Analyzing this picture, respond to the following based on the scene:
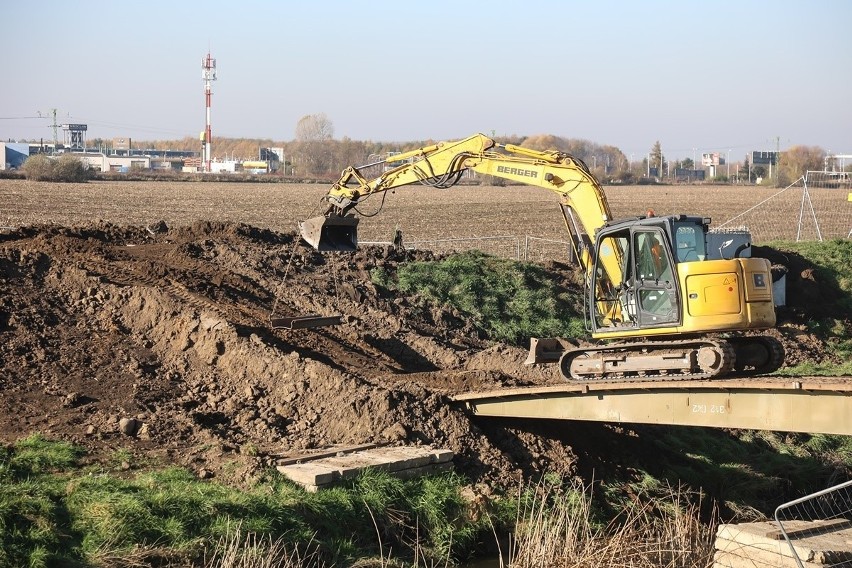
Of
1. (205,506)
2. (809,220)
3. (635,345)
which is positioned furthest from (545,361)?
(809,220)

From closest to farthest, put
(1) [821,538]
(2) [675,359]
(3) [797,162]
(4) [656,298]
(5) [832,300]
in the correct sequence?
(1) [821,538] → (2) [675,359] → (4) [656,298] → (5) [832,300] → (3) [797,162]

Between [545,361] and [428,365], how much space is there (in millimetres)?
3847

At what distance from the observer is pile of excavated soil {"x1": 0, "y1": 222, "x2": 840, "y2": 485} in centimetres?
1402

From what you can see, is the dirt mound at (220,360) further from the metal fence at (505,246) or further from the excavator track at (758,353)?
the metal fence at (505,246)

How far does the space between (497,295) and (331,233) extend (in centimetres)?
678

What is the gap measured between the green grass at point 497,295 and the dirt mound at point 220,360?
76cm

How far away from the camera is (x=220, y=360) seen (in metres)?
16.4

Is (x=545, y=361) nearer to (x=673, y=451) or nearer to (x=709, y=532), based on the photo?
(x=673, y=451)

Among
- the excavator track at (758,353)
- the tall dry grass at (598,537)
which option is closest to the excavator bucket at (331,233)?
the tall dry grass at (598,537)

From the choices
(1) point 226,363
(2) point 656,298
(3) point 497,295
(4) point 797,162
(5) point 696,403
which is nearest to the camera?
(5) point 696,403

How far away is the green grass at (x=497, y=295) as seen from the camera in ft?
73.9

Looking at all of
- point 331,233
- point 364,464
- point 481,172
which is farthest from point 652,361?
point 331,233

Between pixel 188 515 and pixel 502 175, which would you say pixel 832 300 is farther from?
pixel 188 515

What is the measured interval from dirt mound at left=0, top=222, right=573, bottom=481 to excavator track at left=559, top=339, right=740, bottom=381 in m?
1.36
